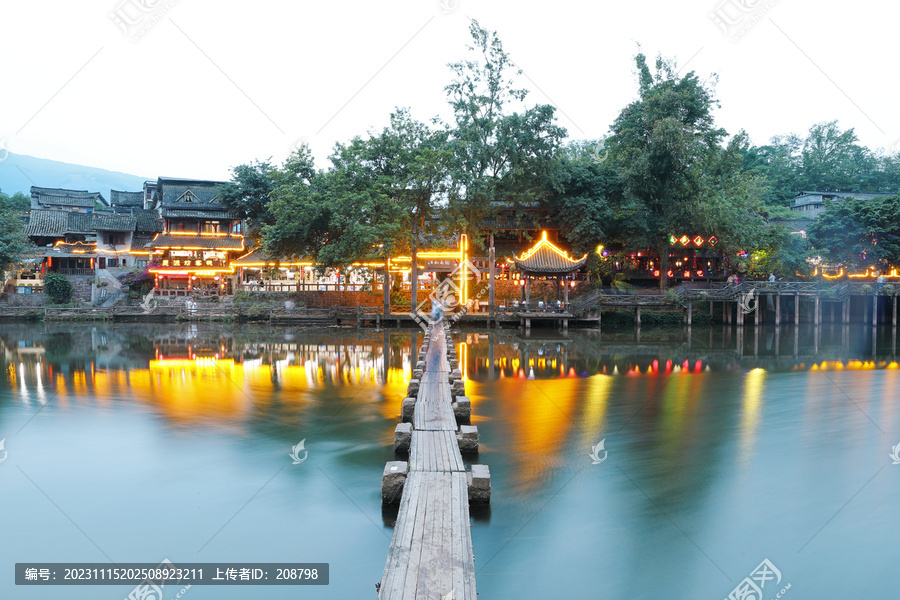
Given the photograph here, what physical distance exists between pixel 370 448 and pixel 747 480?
6352 millimetres

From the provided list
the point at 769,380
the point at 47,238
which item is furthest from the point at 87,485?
the point at 47,238

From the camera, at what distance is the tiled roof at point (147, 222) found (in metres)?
44.9

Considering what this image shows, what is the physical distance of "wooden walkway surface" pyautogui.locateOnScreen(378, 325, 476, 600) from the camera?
16.6 ft

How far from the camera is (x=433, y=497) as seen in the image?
273 inches

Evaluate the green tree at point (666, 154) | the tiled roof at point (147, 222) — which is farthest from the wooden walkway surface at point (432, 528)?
the tiled roof at point (147, 222)

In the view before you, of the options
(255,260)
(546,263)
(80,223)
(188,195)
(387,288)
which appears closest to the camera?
(546,263)

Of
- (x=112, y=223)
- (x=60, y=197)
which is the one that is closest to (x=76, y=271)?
(x=112, y=223)

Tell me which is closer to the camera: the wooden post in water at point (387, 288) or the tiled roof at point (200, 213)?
the wooden post in water at point (387, 288)

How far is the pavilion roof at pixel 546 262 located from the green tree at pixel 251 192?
19546 mm

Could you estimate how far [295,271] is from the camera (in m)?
43.1

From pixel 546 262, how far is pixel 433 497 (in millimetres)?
26207

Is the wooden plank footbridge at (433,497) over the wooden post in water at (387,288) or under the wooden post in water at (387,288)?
under

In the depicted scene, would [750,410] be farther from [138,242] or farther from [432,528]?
[138,242]

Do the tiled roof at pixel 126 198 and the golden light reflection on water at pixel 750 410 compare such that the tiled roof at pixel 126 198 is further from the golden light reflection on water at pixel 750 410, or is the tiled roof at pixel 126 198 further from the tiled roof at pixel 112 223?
the golden light reflection on water at pixel 750 410
